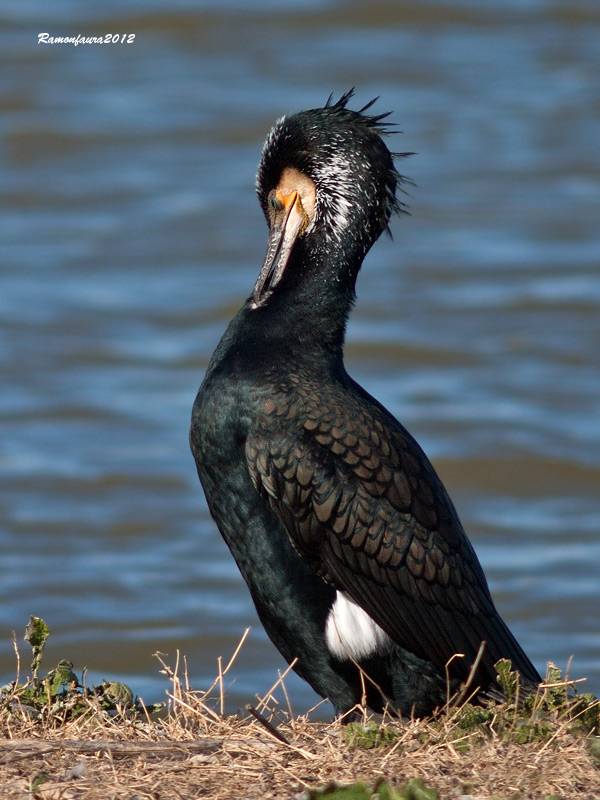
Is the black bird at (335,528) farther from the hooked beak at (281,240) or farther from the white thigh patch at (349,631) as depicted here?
the hooked beak at (281,240)

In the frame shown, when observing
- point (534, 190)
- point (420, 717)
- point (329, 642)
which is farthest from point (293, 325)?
point (534, 190)

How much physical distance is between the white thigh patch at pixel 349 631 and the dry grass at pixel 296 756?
0.34m

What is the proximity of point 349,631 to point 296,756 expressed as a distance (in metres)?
0.81

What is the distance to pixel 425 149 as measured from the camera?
16.0m

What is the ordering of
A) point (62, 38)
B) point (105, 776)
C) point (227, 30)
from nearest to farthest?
1. point (105, 776)
2. point (62, 38)
3. point (227, 30)

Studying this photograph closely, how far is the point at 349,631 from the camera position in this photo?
4.75 m

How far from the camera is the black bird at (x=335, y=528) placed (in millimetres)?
4668

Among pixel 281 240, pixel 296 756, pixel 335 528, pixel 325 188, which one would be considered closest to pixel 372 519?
pixel 335 528

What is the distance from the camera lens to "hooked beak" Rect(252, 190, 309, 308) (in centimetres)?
514

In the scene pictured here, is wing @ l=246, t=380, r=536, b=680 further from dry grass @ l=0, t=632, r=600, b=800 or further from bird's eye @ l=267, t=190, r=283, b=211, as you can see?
bird's eye @ l=267, t=190, r=283, b=211

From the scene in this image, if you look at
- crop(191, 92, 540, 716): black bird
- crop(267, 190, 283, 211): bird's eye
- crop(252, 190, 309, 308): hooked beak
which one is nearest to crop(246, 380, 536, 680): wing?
crop(191, 92, 540, 716): black bird

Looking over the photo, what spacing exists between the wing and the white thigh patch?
5 cm

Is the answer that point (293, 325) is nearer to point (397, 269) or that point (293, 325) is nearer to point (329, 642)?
point (329, 642)

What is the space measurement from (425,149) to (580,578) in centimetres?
776
